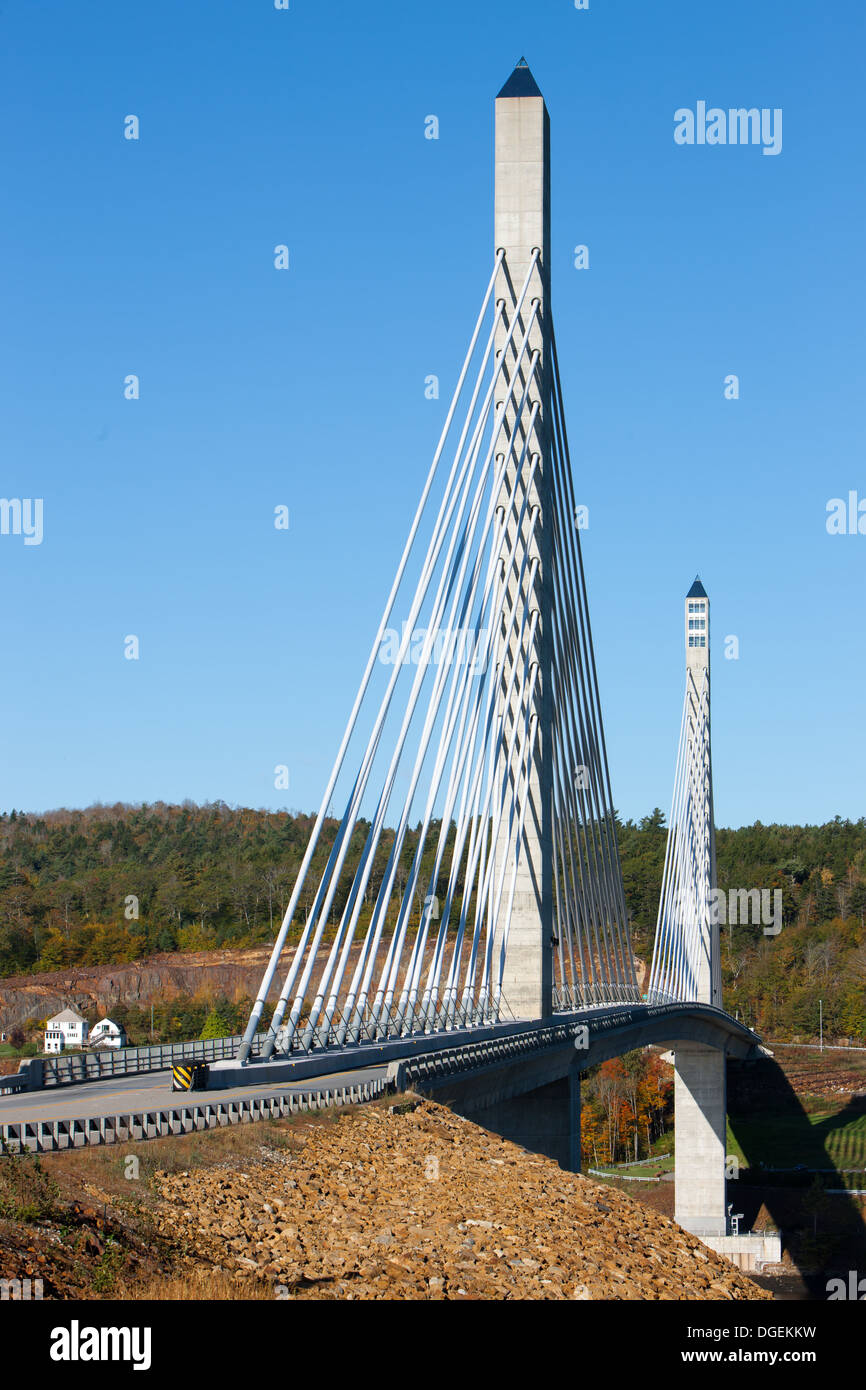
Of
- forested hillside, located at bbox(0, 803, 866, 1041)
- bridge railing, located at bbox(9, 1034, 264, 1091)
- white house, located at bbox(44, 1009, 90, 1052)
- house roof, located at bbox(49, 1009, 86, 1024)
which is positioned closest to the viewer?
bridge railing, located at bbox(9, 1034, 264, 1091)

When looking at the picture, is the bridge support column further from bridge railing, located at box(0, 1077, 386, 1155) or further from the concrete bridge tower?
bridge railing, located at box(0, 1077, 386, 1155)

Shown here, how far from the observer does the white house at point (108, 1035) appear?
69.8 metres

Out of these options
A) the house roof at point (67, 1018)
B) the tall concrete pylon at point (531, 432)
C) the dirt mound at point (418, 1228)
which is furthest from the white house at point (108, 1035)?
the dirt mound at point (418, 1228)

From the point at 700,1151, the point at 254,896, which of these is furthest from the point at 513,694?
the point at 254,896

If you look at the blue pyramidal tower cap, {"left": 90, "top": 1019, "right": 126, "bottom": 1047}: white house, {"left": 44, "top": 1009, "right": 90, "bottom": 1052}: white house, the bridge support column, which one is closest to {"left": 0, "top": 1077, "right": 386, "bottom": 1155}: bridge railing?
the blue pyramidal tower cap

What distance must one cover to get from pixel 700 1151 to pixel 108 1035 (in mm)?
26475

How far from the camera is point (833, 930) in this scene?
429ft

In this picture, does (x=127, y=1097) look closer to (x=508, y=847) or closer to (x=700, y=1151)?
(x=508, y=847)

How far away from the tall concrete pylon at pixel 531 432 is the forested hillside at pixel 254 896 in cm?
5987

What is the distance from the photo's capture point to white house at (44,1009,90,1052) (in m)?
69.2

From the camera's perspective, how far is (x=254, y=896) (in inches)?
4496

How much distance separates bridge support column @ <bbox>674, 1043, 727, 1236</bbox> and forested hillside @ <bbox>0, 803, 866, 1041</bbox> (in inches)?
1005

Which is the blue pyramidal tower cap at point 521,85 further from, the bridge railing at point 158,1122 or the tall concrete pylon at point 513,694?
the bridge railing at point 158,1122

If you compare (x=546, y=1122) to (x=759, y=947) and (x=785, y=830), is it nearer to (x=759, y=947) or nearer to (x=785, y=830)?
(x=759, y=947)
